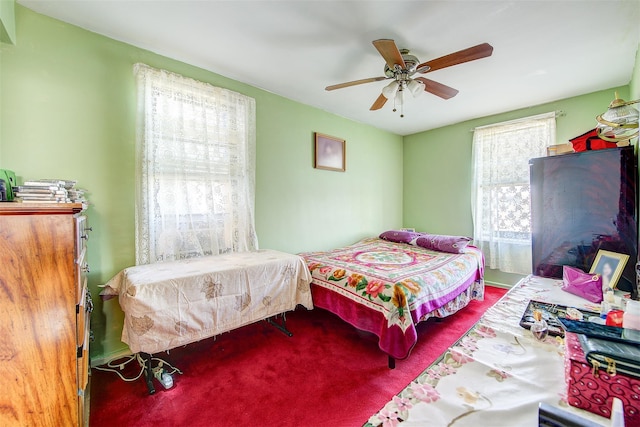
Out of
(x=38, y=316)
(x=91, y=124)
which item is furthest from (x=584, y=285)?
(x=91, y=124)

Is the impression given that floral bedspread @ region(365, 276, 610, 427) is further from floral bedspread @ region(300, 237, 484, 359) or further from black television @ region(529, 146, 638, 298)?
black television @ region(529, 146, 638, 298)

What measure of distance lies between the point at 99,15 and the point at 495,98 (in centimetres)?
390

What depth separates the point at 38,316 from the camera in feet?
3.28

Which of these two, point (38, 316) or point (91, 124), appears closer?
point (38, 316)

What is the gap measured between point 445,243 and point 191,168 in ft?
9.73

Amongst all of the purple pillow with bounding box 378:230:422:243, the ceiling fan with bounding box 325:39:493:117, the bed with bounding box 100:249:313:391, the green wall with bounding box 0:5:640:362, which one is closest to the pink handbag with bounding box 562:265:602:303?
the ceiling fan with bounding box 325:39:493:117

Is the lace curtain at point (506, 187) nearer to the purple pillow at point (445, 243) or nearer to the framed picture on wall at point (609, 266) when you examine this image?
the purple pillow at point (445, 243)

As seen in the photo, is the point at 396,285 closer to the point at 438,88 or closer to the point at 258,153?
the point at 438,88

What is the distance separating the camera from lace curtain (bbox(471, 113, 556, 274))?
11.0 feet

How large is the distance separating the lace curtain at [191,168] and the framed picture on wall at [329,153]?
0.99 metres

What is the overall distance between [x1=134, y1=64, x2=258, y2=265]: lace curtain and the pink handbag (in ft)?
8.28

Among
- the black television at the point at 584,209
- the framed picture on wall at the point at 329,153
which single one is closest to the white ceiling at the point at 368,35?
the framed picture on wall at the point at 329,153

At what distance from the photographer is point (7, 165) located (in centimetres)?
165

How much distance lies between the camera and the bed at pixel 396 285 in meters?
1.88
